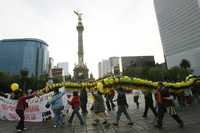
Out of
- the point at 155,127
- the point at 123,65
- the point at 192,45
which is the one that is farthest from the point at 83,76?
the point at 155,127

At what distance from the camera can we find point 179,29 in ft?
413

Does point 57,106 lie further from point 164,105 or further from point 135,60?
point 135,60

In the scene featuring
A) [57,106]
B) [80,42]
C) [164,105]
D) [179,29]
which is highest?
[179,29]

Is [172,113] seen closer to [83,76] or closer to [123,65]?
[83,76]

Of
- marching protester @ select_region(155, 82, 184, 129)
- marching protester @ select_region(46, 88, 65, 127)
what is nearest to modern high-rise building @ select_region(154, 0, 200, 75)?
marching protester @ select_region(155, 82, 184, 129)

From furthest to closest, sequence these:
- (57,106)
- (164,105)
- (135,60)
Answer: (135,60), (57,106), (164,105)

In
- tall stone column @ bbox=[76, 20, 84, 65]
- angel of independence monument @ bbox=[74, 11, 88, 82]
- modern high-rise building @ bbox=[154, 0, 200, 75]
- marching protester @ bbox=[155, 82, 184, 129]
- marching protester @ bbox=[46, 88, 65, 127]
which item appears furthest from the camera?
modern high-rise building @ bbox=[154, 0, 200, 75]

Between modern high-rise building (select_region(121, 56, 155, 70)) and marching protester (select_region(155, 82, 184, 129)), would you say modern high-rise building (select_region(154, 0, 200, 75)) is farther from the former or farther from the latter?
marching protester (select_region(155, 82, 184, 129))

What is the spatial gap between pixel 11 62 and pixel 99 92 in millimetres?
136692

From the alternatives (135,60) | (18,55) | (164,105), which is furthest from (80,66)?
(164,105)

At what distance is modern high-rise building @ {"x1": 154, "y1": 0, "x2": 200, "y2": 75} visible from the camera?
4377 inches

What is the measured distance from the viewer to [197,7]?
108 meters

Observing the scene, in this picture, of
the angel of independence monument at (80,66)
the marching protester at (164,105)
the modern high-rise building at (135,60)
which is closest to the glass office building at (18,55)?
the modern high-rise building at (135,60)

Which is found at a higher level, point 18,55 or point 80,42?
point 18,55
